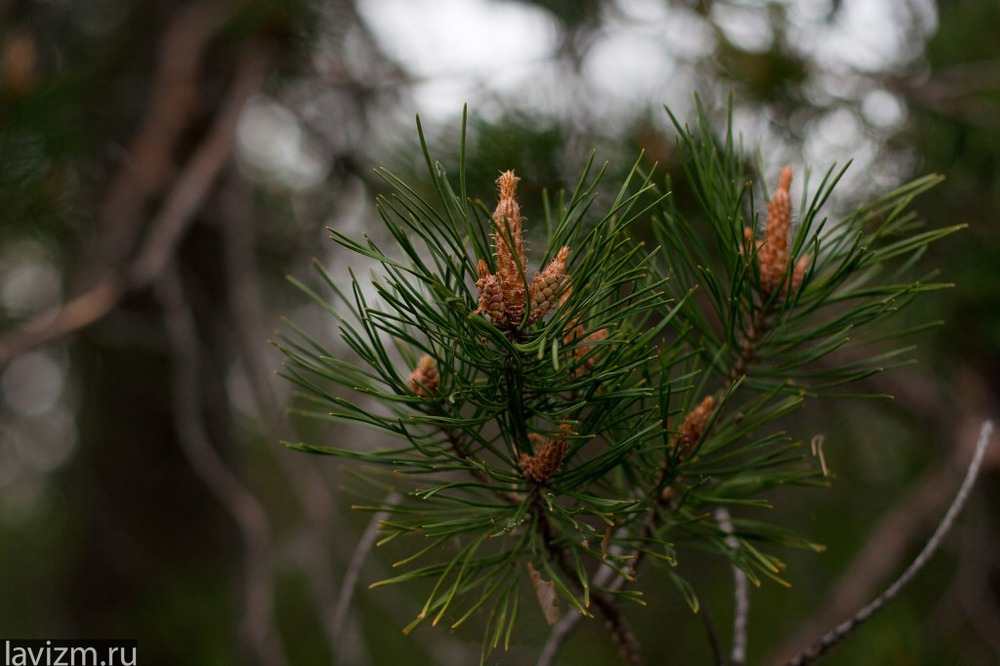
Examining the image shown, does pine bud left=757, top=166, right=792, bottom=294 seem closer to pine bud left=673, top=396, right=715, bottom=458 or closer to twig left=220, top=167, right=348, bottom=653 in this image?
pine bud left=673, top=396, right=715, bottom=458

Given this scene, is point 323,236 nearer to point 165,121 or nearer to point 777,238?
point 165,121

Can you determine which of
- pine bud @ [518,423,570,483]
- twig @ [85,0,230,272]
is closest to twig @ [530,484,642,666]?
pine bud @ [518,423,570,483]

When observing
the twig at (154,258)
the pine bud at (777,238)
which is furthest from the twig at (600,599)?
the twig at (154,258)

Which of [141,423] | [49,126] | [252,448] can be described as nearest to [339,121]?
[49,126]

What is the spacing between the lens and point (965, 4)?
1.00 metres

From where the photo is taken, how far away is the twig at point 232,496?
74cm

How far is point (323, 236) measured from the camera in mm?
1328

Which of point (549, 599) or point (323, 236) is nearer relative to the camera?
point (549, 599)

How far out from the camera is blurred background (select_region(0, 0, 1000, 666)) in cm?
87

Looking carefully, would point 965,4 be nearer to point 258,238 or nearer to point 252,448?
point 258,238

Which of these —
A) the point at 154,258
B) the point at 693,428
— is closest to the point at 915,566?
the point at 693,428

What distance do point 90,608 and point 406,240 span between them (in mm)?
1420

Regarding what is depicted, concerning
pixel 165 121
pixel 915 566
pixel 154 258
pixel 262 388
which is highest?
pixel 165 121

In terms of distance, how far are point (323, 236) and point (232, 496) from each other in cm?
63
